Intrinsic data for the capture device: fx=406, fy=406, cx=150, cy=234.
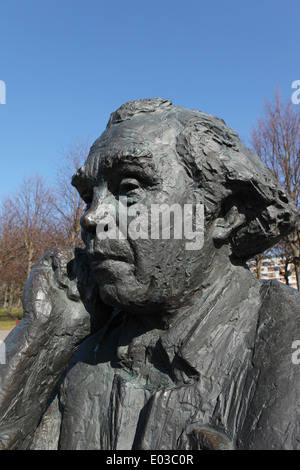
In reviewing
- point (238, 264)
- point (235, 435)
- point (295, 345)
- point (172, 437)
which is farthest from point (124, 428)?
point (238, 264)

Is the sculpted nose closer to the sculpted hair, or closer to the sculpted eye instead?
the sculpted eye

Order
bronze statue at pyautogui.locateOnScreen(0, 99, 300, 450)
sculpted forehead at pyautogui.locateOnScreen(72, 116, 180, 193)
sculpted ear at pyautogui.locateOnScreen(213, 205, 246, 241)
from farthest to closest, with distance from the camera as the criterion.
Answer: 1. sculpted ear at pyautogui.locateOnScreen(213, 205, 246, 241)
2. sculpted forehead at pyautogui.locateOnScreen(72, 116, 180, 193)
3. bronze statue at pyautogui.locateOnScreen(0, 99, 300, 450)

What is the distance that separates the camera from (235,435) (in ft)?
5.76

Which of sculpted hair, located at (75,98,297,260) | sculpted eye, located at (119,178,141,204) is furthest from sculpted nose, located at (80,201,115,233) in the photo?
sculpted hair, located at (75,98,297,260)

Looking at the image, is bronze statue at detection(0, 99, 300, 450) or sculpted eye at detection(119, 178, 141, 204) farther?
sculpted eye at detection(119, 178, 141, 204)

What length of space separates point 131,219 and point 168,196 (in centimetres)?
22

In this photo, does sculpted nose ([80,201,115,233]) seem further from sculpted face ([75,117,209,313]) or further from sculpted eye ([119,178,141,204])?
sculpted eye ([119,178,141,204])

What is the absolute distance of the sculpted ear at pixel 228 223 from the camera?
7.34 feet

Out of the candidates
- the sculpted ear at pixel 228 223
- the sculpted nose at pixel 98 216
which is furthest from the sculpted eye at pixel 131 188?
the sculpted ear at pixel 228 223

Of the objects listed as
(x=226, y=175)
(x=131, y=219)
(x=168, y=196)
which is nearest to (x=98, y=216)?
(x=131, y=219)

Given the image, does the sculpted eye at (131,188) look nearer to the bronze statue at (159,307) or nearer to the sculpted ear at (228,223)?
the bronze statue at (159,307)

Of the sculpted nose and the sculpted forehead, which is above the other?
the sculpted forehead

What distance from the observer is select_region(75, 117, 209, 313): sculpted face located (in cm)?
206

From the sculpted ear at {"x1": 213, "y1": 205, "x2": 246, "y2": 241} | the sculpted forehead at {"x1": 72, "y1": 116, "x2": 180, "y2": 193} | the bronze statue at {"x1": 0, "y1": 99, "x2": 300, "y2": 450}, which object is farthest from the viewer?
the sculpted ear at {"x1": 213, "y1": 205, "x2": 246, "y2": 241}
